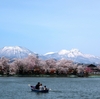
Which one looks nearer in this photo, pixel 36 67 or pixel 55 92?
pixel 55 92

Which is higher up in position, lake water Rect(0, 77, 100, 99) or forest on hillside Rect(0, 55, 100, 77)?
forest on hillside Rect(0, 55, 100, 77)

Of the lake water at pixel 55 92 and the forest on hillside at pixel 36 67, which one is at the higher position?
the forest on hillside at pixel 36 67

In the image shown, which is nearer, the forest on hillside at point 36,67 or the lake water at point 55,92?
the lake water at point 55,92

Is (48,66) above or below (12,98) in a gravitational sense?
above

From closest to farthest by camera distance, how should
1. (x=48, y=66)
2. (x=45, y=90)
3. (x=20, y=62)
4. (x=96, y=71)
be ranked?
(x=45, y=90) → (x=20, y=62) → (x=48, y=66) → (x=96, y=71)

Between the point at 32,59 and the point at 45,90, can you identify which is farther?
the point at 32,59

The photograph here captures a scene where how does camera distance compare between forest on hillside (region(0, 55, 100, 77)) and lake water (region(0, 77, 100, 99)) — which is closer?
lake water (region(0, 77, 100, 99))

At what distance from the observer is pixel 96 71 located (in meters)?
135

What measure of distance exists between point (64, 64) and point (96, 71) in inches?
1694

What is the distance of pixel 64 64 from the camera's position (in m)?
95.3

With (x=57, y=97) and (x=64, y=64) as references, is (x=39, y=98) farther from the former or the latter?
(x=64, y=64)

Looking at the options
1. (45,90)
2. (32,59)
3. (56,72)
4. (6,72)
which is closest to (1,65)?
(6,72)

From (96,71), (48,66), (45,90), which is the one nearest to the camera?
(45,90)

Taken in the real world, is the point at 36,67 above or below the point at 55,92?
above
